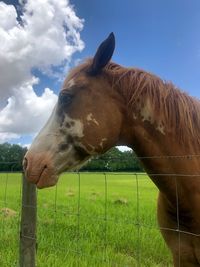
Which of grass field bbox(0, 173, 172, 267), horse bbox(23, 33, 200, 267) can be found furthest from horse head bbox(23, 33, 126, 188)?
grass field bbox(0, 173, 172, 267)

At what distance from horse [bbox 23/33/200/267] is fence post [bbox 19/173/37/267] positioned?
44.9 inches

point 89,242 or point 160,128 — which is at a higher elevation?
point 160,128

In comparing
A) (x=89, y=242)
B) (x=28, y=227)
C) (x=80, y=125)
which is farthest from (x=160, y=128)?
(x=89, y=242)

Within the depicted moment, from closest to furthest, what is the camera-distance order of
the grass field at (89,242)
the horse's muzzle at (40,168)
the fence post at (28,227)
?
1. the horse's muzzle at (40,168)
2. the fence post at (28,227)
3. the grass field at (89,242)

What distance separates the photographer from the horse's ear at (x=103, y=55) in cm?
Answer: 325

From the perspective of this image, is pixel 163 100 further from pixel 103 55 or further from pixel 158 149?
pixel 103 55

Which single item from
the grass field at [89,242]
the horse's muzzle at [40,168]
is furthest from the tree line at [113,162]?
the horse's muzzle at [40,168]

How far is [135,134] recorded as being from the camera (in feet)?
10.7

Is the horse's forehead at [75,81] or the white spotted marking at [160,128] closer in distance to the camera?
the white spotted marking at [160,128]

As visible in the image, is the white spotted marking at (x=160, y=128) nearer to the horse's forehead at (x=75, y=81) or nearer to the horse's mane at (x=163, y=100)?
the horse's mane at (x=163, y=100)

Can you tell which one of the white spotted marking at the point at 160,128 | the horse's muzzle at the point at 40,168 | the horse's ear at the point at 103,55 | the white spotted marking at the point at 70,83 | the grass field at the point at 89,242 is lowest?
the grass field at the point at 89,242

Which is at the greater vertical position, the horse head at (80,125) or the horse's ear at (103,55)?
the horse's ear at (103,55)

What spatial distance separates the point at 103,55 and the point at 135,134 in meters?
0.72

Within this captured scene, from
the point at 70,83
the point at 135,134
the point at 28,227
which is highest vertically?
the point at 70,83
